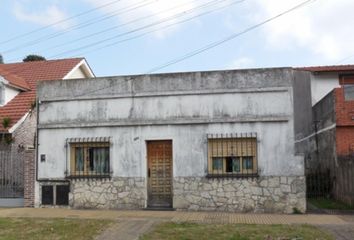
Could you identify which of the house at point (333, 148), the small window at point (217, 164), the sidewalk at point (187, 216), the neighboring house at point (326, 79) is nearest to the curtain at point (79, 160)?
the sidewalk at point (187, 216)

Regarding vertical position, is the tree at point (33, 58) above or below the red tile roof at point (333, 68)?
above

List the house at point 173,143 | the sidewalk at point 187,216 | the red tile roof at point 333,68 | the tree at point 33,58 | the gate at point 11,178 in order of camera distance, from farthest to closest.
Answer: the tree at point 33,58
the red tile roof at point 333,68
the gate at point 11,178
the house at point 173,143
the sidewalk at point 187,216

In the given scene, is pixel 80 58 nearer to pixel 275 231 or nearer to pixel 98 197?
pixel 98 197

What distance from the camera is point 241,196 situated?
49.3 ft

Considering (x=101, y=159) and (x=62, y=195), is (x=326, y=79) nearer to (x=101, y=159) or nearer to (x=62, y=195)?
(x=101, y=159)

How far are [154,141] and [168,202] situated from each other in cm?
204

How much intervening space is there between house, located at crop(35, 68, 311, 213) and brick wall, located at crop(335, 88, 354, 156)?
3.27 metres

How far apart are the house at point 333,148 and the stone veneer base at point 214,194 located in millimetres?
2276

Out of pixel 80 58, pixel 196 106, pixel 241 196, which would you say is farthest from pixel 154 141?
pixel 80 58

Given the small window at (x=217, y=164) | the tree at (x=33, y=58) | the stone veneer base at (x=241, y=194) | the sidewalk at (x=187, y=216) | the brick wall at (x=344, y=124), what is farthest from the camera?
the tree at (x=33, y=58)

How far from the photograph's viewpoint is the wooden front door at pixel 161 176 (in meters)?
15.7

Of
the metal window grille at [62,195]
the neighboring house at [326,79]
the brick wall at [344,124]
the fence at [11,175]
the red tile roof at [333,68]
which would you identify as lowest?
the metal window grille at [62,195]

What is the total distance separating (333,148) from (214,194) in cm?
557

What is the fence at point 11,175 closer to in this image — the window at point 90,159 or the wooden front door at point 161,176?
the window at point 90,159
